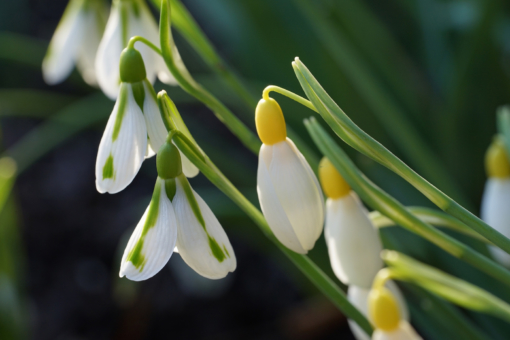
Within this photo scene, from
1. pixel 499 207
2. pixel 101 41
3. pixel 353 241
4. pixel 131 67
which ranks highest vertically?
pixel 101 41

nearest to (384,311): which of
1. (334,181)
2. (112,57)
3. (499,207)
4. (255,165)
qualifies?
(334,181)

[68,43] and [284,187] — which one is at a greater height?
[68,43]

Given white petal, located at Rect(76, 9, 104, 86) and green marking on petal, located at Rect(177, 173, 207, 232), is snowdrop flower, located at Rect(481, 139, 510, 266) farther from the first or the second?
white petal, located at Rect(76, 9, 104, 86)

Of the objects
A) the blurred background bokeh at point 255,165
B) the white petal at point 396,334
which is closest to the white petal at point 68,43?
the blurred background bokeh at point 255,165

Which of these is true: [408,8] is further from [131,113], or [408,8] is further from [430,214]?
[131,113]

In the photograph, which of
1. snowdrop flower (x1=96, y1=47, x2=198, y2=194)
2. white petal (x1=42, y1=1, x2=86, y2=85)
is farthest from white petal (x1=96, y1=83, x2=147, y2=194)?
white petal (x1=42, y1=1, x2=86, y2=85)

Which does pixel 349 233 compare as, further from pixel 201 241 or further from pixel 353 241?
pixel 201 241

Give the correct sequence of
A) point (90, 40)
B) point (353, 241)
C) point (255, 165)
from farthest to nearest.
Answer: point (255, 165), point (90, 40), point (353, 241)

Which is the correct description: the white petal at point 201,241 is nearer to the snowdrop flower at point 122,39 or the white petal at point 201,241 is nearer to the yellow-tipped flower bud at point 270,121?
the yellow-tipped flower bud at point 270,121
